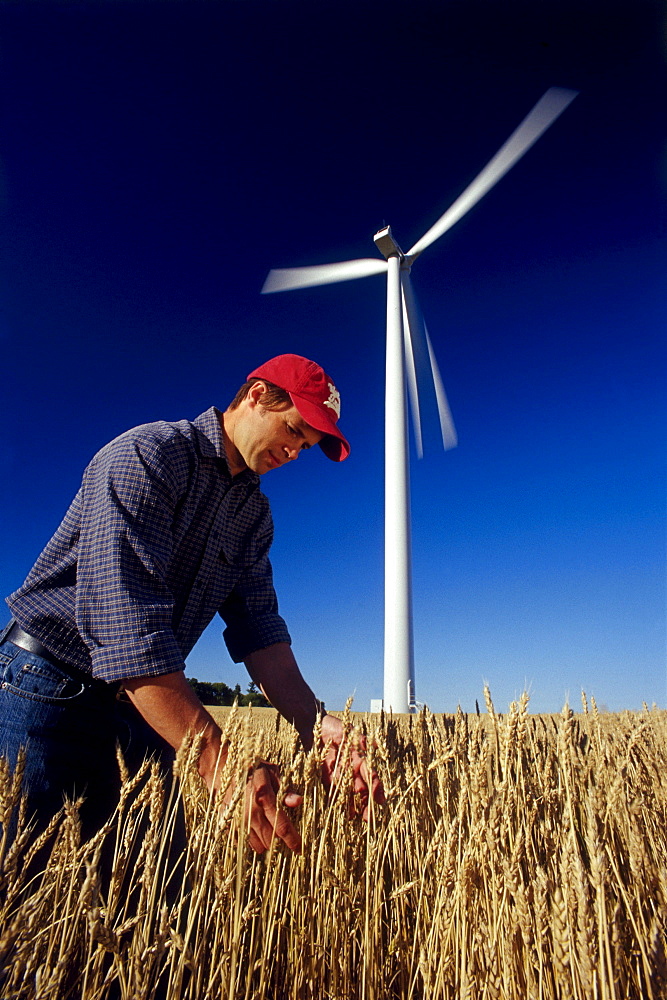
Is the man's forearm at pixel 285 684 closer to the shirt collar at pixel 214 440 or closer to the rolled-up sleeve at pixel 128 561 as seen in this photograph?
the shirt collar at pixel 214 440

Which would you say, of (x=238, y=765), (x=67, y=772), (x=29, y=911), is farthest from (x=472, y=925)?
(x=67, y=772)

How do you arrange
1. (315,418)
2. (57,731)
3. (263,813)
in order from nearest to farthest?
(263,813) → (57,731) → (315,418)

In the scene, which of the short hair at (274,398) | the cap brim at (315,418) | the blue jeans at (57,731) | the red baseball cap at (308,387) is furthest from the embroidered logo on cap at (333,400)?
the blue jeans at (57,731)

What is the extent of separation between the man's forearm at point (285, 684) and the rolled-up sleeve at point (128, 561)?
1.08 meters

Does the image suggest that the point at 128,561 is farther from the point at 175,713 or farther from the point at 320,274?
the point at 320,274

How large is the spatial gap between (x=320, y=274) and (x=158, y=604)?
14.4 m

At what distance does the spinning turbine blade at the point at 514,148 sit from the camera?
1170cm

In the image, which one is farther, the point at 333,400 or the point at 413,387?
the point at 413,387

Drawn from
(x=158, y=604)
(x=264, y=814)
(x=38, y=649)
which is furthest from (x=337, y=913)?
(x=38, y=649)

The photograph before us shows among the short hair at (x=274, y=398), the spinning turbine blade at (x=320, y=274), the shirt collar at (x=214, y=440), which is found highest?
the spinning turbine blade at (x=320, y=274)

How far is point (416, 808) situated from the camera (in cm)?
287

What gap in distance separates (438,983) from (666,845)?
1990 millimetres

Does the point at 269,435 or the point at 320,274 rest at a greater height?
the point at 320,274

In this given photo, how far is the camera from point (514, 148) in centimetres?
1238
